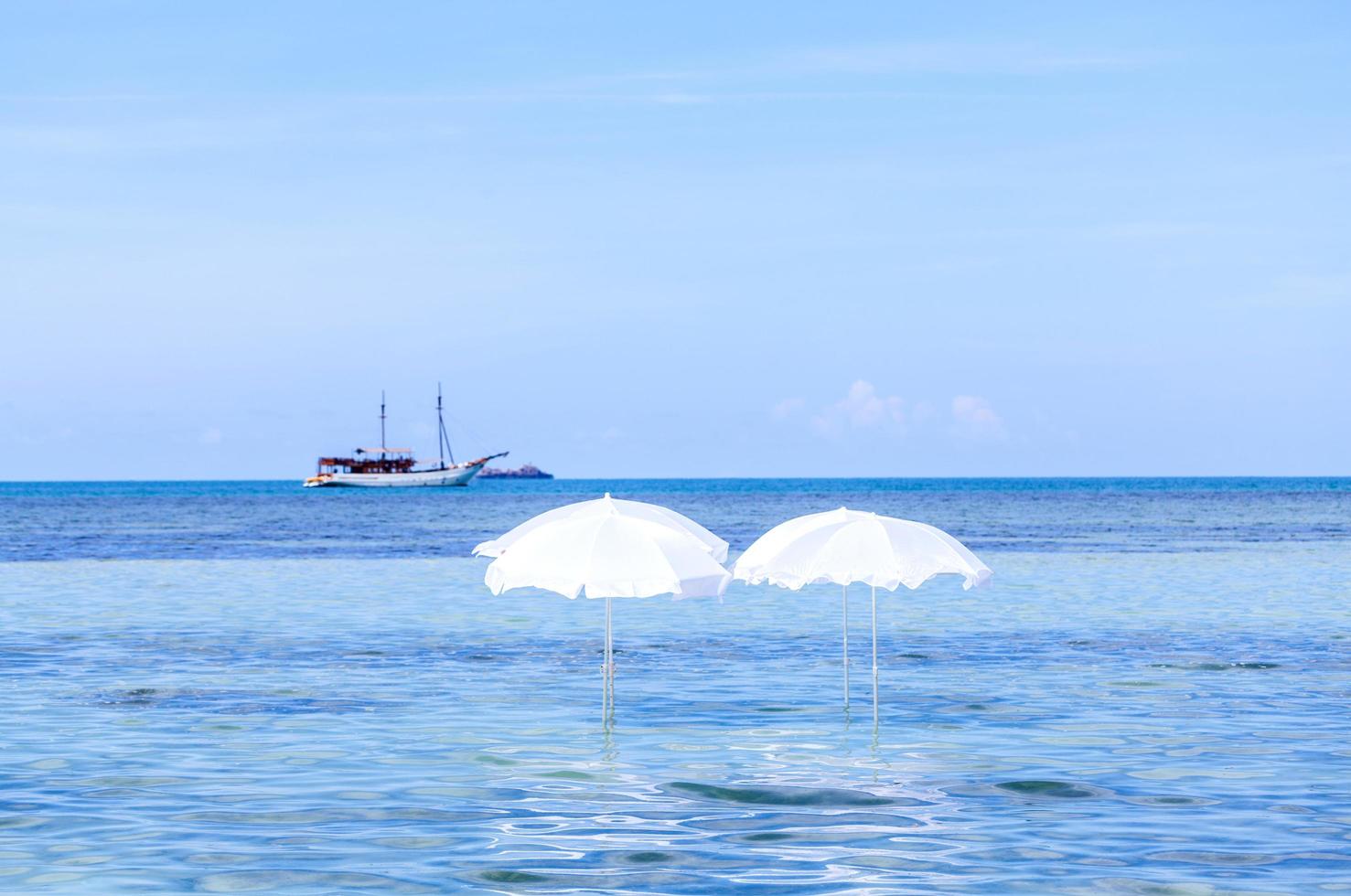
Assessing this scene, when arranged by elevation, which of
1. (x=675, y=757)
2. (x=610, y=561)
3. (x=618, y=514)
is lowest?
(x=675, y=757)

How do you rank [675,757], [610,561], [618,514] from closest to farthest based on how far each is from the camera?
1. [675,757]
2. [610,561]
3. [618,514]

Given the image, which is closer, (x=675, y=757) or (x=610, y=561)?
(x=675, y=757)

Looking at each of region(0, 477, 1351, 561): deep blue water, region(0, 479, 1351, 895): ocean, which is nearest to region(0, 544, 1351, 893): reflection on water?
region(0, 479, 1351, 895): ocean

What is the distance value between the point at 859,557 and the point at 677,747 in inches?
101

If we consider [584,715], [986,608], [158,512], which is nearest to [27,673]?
[584,715]

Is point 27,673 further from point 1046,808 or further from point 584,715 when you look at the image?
point 1046,808

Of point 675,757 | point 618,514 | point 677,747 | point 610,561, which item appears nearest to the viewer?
point 675,757

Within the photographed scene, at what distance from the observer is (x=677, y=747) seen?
1566cm

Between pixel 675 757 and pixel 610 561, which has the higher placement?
pixel 610 561

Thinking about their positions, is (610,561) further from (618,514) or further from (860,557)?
(860,557)

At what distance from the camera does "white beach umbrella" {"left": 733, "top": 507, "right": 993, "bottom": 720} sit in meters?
15.6

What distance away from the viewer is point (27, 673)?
21750 mm

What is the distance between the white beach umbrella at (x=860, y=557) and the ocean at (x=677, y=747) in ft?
5.49

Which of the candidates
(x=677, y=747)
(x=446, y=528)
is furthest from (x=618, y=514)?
(x=446, y=528)
